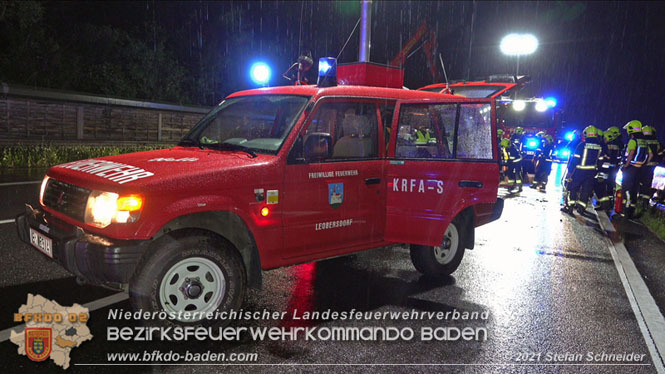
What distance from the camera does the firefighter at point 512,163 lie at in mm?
14695

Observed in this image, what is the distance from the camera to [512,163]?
1471cm

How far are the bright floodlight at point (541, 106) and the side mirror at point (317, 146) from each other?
18.0 metres

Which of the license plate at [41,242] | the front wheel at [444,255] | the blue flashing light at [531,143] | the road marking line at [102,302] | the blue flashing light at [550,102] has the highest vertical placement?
the blue flashing light at [550,102]

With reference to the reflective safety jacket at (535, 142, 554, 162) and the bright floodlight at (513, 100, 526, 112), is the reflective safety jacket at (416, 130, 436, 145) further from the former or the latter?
the bright floodlight at (513, 100, 526, 112)

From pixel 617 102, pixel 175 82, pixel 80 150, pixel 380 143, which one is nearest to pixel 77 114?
pixel 80 150

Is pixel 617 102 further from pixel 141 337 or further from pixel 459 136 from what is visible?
pixel 141 337

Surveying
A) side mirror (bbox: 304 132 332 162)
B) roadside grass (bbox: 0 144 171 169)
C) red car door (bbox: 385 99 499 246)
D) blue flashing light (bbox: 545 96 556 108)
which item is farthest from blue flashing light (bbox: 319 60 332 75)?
blue flashing light (bbox: 545 96 556 108)

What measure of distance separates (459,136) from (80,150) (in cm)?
1427

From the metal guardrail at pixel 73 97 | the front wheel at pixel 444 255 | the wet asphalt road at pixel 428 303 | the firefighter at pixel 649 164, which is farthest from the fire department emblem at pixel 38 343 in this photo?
the metal guardrail at pixel 73 97

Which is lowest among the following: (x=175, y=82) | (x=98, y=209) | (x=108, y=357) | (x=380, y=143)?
(x=108, y=357)

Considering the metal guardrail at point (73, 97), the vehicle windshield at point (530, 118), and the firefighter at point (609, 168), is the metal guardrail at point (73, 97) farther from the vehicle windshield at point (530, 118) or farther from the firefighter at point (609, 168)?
the firefighter at point (609, 168)

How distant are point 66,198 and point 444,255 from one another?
373 cm

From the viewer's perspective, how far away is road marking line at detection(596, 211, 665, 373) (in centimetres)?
391

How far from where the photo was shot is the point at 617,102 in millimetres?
44469
